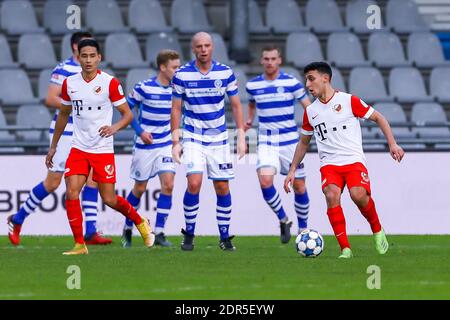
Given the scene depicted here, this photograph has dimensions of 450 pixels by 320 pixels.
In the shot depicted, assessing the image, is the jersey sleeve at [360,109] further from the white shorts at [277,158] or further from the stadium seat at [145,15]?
the stadium seat at [145,15]

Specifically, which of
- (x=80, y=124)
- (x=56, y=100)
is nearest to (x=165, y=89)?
(x=56, y=100)

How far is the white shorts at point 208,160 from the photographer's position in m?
13.4

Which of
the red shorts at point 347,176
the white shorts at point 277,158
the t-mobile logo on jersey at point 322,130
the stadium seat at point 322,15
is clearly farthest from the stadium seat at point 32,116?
the red shorts at point 347,176

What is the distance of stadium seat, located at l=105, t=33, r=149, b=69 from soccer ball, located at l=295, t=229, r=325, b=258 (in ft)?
27.3

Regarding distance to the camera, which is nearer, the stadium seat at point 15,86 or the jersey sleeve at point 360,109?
the jersey sleeve at point 360,109

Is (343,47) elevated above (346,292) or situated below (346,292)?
above

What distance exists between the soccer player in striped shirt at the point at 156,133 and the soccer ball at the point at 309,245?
97.9 inches

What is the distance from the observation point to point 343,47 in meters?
→ 21.2

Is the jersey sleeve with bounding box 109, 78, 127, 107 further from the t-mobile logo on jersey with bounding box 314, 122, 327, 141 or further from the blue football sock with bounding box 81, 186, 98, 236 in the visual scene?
the blue football sock with bounding box 81, 186, 98, 236

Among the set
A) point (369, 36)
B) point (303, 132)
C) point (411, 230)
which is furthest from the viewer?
point (369, 36)

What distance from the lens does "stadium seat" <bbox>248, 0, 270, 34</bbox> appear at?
21.5 m

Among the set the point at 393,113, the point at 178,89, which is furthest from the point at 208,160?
the point at 393,113
